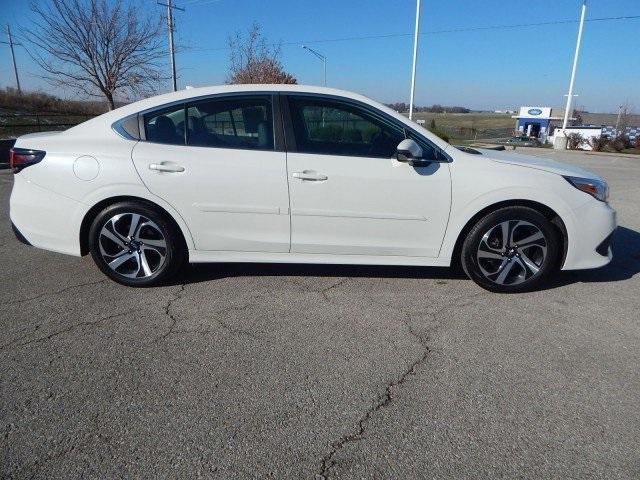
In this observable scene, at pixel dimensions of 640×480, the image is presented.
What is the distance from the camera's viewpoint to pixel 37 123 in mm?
16000

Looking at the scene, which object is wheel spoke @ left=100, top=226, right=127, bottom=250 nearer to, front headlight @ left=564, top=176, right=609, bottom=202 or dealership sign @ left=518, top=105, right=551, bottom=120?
front headlight @ left=564, top=176, right=609, bottom=202

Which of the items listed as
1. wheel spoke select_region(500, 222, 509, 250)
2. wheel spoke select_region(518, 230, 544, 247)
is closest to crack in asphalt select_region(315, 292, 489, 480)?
wheel spoke select_region(500, 222, 509, 250)

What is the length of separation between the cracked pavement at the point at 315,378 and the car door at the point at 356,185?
47 centimetres

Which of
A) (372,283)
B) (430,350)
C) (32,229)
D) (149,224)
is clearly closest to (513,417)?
(430,350)

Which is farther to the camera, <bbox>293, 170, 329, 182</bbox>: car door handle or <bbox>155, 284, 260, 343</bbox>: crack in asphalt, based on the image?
<bbox>293, 170, 329, 182</bbox>: car door handle

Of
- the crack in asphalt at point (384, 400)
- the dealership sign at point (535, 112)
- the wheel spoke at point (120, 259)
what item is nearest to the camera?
the crack in asphalt at point (384, 400)

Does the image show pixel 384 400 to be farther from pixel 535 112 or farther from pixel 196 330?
pixel 535 112

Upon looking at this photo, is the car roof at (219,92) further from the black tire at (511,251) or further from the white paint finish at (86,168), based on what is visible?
the black tire at (511,251)

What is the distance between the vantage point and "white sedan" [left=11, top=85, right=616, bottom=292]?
338 cm

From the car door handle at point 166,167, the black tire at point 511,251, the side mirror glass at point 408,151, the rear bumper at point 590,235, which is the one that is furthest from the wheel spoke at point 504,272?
the car door handle at point 166,167

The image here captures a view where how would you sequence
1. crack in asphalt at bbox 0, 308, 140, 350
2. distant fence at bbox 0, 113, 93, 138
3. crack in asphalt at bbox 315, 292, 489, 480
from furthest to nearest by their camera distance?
distant fence at bbox 0, 113, 93, 138 → crack in asphalt at bbox 0, 308, 140, 350 → crack in asphalt at bbox 315, 292, 489, 480

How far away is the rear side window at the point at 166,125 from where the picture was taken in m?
3.46

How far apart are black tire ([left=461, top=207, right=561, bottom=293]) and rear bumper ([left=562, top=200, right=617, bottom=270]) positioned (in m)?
0.12

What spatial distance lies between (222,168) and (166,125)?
1.99 feet
